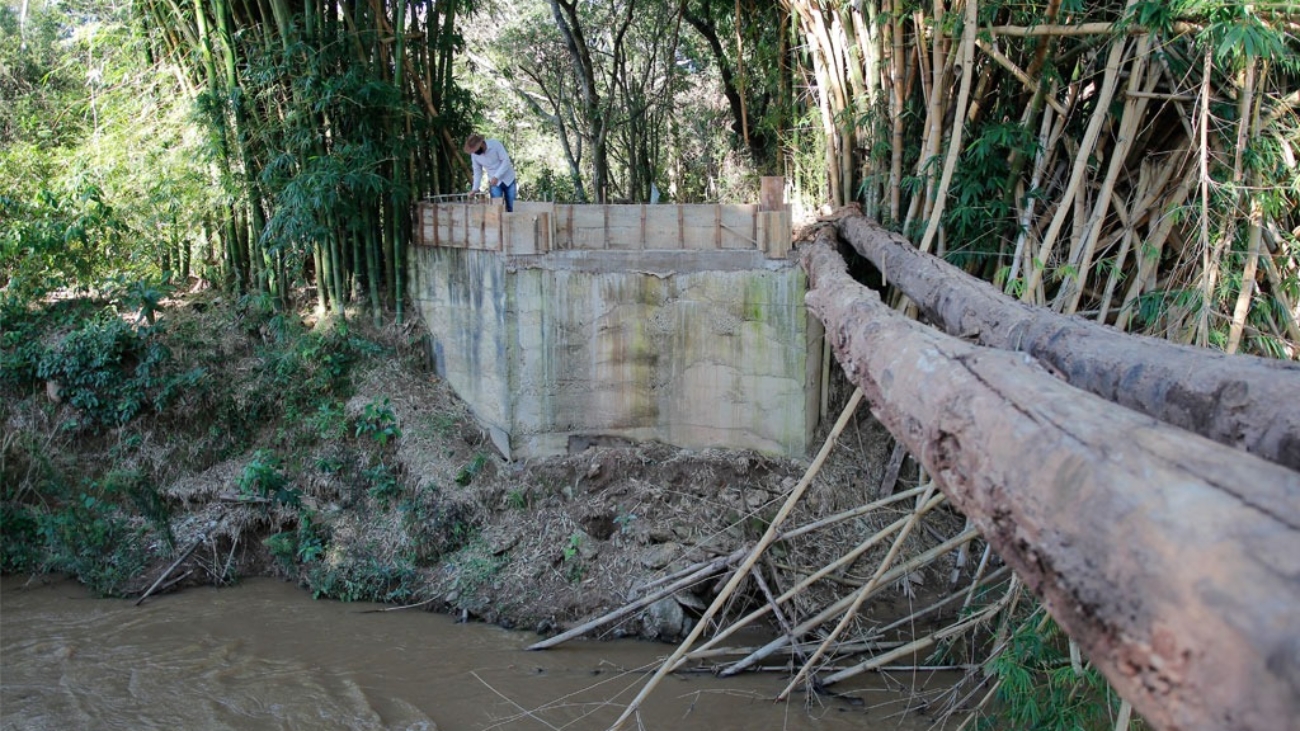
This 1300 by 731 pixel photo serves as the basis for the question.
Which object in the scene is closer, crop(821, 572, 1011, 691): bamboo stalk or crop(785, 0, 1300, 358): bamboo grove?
crop(821, 572, 1011, 691): bamboo stalk

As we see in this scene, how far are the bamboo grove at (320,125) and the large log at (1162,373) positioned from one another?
18.0 feet

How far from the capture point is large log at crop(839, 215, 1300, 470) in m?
2.12

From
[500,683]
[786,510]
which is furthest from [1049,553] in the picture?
[500,683]

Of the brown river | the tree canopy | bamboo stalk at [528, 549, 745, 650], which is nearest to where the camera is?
the tree canopy

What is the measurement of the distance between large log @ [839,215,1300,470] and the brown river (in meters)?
2.21

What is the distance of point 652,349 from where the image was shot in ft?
23.4

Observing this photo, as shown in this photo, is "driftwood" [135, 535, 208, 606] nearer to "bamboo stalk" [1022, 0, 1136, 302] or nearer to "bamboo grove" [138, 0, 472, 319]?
"bamboo grove" [138, 0, 472, 319]

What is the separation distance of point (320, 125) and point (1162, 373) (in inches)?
282

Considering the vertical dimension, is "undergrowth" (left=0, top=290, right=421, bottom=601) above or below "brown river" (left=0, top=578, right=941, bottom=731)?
above

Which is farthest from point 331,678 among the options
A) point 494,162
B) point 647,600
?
point 494,162

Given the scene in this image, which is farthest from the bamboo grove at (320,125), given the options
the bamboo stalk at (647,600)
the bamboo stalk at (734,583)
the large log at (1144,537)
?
the large log at (1144,537)

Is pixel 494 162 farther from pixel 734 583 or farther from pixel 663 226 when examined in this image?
pixel 734 583

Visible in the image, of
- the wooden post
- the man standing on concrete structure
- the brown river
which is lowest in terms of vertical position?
the brown river

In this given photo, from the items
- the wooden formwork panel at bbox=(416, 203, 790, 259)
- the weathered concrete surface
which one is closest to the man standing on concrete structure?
the wooden formwork panel at bbox=(416, 203, 790, 259)
